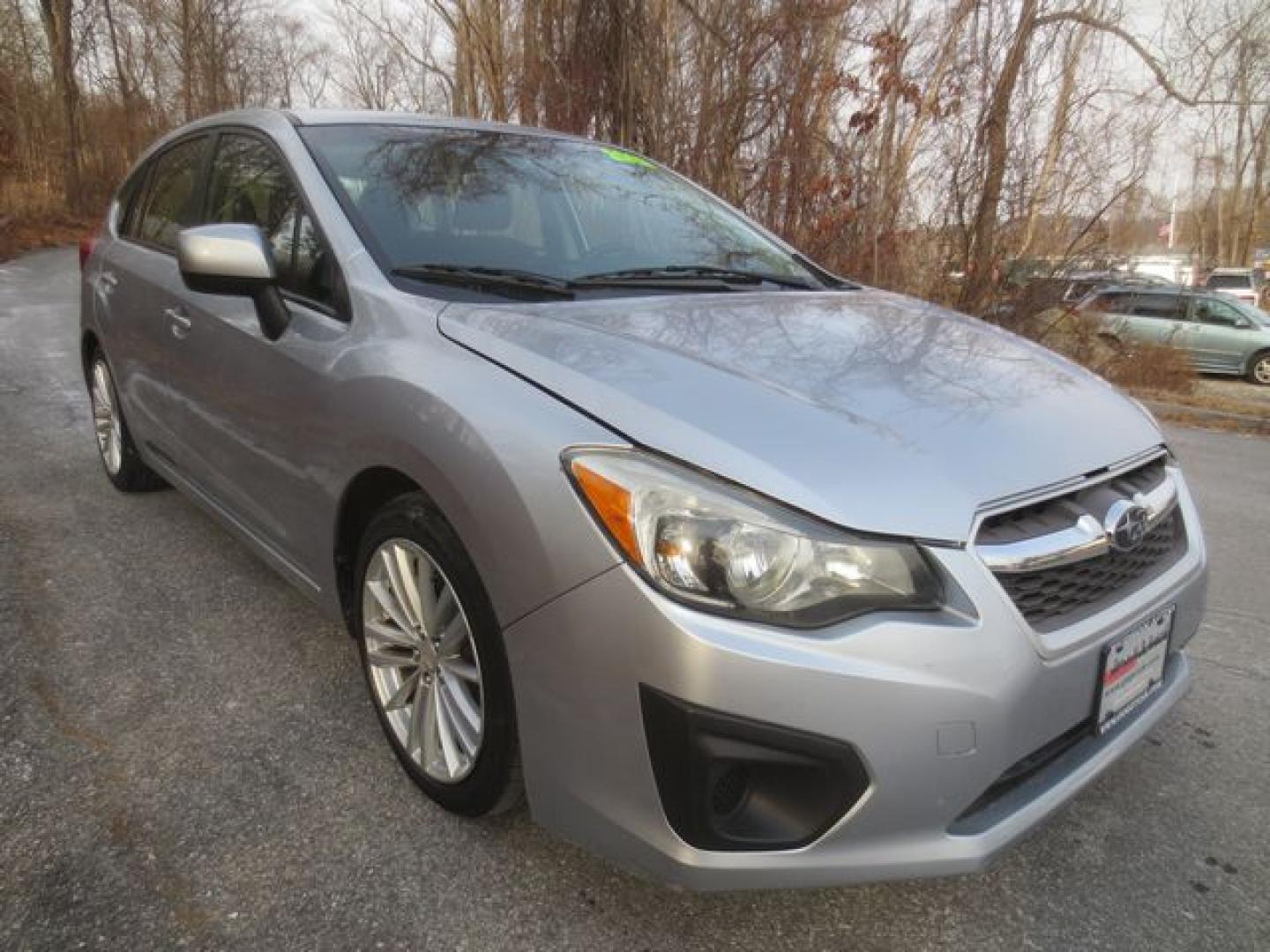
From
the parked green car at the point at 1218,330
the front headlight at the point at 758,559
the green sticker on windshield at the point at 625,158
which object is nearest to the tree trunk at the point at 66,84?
the parked green car at the point at 1218,330

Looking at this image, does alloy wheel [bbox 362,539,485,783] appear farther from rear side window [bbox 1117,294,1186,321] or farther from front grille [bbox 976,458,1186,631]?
rear side window [bbox 1117,294,1186,321]

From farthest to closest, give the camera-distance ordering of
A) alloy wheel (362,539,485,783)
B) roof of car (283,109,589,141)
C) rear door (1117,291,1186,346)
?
rear door (1117,291,1186,346) < roof of car (283,109,589,141) < alloy wheel (362,539,485,783)

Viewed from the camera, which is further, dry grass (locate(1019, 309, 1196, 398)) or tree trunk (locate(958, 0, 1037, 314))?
dry grass (locate(1019, 309, 1196, 398))

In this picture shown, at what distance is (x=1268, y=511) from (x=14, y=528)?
19.8ft

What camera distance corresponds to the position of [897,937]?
5.56 feet

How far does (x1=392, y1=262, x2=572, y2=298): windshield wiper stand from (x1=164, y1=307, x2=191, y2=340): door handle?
1.12 metres

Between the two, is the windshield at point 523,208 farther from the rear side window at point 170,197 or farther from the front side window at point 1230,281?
the front side window at point 1230,281

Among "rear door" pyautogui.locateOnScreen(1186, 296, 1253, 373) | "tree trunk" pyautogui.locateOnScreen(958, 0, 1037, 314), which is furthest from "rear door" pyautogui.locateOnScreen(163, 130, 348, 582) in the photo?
"rear door" pyautogui.locateOnScreen(1186, 296, 1253, 373)

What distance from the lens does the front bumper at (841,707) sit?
135 cm

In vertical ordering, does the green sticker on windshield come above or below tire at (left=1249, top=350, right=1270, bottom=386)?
above

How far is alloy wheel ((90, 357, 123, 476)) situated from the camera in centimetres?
397

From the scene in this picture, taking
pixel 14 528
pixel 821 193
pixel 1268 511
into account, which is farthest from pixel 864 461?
pixel 821 193

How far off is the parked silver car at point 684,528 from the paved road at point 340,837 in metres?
0.19

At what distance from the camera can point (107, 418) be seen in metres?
4.13
